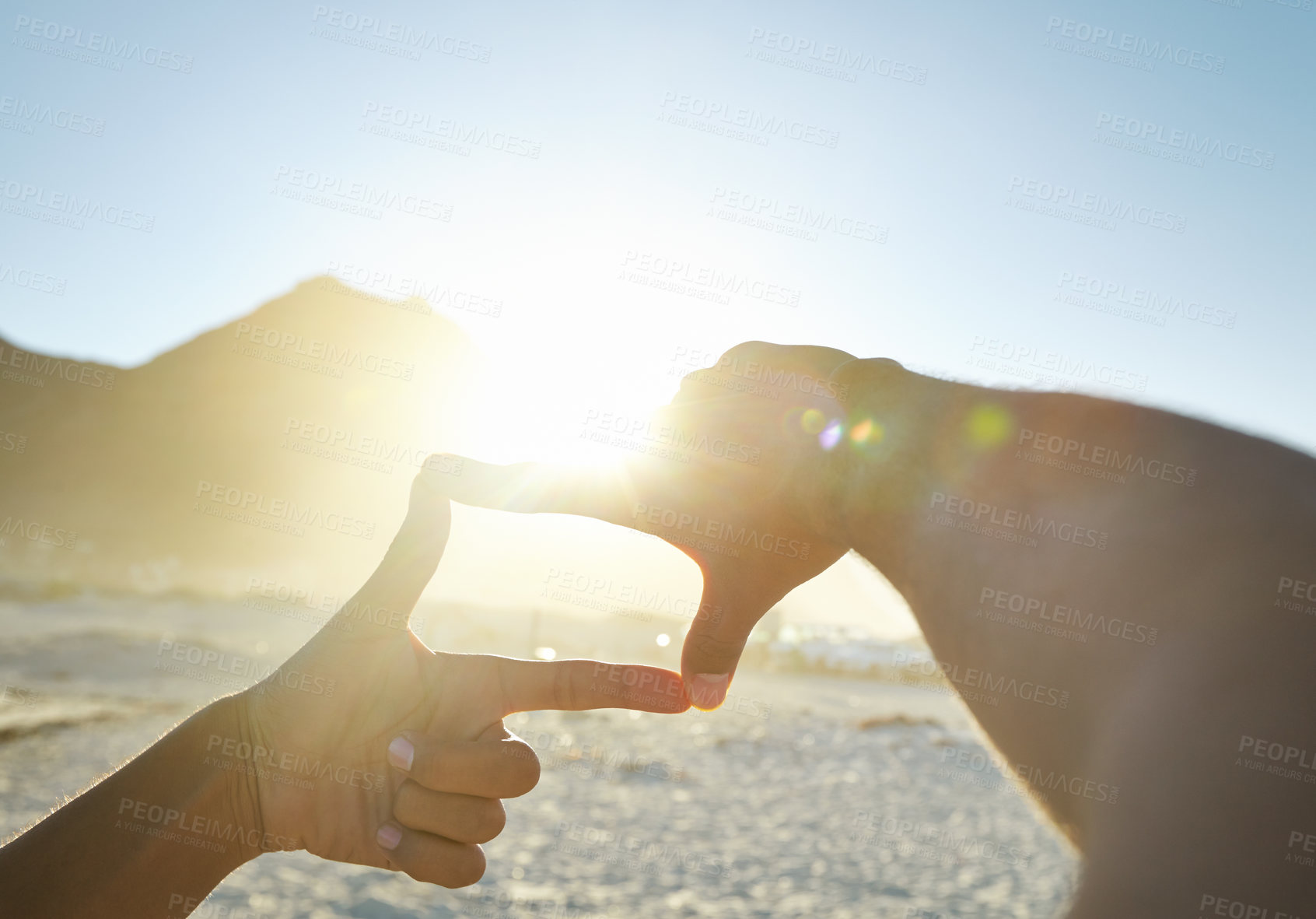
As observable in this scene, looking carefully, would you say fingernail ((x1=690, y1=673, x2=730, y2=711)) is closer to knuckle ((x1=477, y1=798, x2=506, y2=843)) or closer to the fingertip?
the fingertip

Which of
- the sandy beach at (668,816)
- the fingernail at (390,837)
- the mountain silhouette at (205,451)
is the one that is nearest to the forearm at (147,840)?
the fingernail at (390,837)

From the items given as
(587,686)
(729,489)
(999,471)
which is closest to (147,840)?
(587,686)

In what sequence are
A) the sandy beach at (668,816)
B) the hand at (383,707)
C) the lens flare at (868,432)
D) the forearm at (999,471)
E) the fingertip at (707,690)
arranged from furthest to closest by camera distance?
the sandy beach at (668,816) < the fingertip at (707,690) < the hand at (383,707) < the lens flare at (868,432) < the forearm at (999,471)

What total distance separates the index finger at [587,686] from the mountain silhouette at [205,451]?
85482 mm

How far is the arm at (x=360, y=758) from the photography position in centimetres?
188

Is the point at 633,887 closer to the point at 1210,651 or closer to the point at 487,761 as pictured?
the point at 487,761

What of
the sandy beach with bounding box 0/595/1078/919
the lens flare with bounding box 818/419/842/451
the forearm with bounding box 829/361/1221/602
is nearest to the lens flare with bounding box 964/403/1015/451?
the forearm with bounding box 829/361/1221/602

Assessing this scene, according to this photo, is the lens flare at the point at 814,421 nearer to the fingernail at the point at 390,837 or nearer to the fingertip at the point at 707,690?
the fingertip at the point at 707,690

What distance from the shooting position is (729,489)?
215 cm

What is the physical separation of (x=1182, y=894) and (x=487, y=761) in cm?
156

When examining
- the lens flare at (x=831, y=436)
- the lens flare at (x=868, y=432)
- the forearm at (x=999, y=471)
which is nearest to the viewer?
the forearm at (x=999, y=471)

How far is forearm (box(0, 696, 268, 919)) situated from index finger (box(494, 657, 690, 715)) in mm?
797

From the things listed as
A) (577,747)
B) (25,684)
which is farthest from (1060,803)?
(25,684)

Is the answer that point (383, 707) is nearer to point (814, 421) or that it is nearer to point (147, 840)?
point (147, 840)
